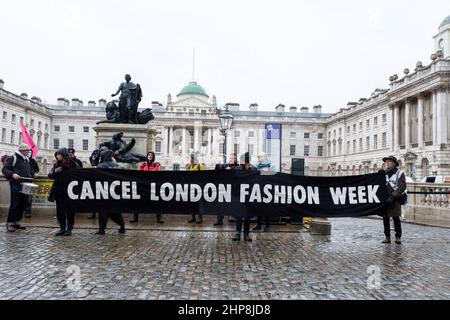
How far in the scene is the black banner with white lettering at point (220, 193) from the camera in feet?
29.0

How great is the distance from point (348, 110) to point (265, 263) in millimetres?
70587

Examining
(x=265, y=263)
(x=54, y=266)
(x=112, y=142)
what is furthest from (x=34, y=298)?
(x=112, y=142)

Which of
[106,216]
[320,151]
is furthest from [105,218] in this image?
[320,151]

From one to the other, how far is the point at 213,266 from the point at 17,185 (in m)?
5.68

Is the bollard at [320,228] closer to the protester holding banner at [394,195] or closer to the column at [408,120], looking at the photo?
the protester holding banner at [394,195]

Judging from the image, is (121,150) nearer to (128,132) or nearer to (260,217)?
(128,132)

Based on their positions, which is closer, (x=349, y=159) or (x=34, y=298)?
(x=34, y=298)

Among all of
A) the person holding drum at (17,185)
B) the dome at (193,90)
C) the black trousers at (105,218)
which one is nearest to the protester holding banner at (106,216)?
the black trousers at (105,218)

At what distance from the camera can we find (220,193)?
8820mm

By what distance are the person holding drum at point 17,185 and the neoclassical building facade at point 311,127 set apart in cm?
4088

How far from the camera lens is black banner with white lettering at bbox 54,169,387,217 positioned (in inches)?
348

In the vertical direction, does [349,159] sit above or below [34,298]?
above

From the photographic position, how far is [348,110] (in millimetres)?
72750
